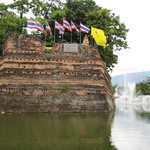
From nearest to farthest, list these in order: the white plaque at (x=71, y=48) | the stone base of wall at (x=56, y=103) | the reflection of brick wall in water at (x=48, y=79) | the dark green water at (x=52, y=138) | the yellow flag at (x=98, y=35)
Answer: the dark green water at (x=52, y=138) → the stone base of wall at (x=56, y=103) → the reflection of brick wall in water at (x=48, y=79) → the white plaque at (x=71, y=48) → the yellow flag at (x=98, y=35)

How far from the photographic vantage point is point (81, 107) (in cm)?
2464

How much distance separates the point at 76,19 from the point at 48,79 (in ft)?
50.4

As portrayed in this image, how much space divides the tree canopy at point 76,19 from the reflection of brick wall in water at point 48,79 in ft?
27.4

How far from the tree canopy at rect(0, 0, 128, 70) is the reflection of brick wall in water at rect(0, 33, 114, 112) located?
8.36 meters

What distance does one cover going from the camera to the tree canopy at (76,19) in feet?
115

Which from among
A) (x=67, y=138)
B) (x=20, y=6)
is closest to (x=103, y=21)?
(x=20, y=6)

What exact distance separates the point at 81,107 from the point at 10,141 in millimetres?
13494

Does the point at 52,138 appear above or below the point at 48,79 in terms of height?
below

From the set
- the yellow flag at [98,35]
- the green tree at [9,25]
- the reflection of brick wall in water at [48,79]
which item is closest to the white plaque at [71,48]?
the reflection of brick wall in water at [48,79]

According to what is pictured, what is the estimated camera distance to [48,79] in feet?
81.9

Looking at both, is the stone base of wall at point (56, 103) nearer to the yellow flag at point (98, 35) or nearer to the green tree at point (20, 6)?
the yellow flag at point (98, 35)

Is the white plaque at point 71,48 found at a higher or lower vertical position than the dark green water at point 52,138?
higher

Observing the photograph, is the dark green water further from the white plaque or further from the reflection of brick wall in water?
the white plaque

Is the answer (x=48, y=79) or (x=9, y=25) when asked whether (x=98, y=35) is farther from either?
(x=9, y=25)
